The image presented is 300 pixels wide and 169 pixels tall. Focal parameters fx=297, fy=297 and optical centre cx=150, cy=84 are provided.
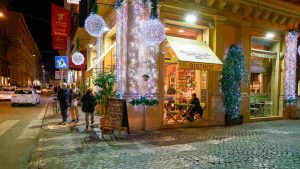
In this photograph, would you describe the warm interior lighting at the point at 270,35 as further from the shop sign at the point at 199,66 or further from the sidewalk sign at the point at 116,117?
the sidewalk sign at the point at 116,117

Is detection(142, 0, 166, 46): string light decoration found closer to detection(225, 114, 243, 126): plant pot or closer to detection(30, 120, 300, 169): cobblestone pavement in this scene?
detection(30, 120, 300, 169): cobblestone pavement

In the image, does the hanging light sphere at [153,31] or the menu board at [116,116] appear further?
the hanging light sphere at [153,31]

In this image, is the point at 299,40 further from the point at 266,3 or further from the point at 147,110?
the point at 147,110

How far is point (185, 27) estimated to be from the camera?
1323 centimetres

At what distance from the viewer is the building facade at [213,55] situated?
38.5 ft

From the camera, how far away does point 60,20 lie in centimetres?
1738

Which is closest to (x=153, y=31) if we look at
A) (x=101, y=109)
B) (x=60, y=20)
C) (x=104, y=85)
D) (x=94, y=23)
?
(x=94, y=23)

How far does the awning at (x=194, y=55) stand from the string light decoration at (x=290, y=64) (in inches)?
224

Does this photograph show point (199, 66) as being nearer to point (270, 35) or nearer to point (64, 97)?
point (64, 97)

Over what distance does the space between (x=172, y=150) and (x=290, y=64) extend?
441 inches

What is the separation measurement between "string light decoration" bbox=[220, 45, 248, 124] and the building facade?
0.25m

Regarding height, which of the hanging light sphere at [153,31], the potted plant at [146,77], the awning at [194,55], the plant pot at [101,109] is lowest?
the plant pot at [101,109]

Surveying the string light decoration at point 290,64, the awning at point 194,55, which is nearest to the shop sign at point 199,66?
the awning at point 194,55

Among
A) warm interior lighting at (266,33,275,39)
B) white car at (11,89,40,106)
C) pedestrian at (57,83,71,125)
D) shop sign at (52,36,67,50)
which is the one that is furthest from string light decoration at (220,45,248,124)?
white car at (11,89,40,106)
